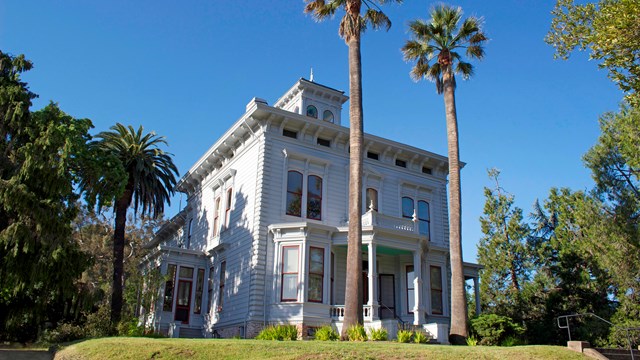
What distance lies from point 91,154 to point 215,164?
919 centimetres

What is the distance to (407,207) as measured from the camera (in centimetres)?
2741

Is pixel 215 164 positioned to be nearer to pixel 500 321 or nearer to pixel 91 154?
pixel 91 154

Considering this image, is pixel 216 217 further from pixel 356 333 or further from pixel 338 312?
pixel 356 333

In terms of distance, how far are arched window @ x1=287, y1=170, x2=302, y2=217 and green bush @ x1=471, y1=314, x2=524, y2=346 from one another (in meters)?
8.80

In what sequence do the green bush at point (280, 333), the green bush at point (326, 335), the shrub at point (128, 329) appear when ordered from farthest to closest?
the shrub at point (128, 329) < the green bush at point (280, 333) < the green bush at point (326, 335)

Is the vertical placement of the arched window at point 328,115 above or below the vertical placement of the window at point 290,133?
above

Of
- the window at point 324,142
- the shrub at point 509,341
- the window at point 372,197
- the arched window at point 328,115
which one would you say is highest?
the arched window at point 328,115

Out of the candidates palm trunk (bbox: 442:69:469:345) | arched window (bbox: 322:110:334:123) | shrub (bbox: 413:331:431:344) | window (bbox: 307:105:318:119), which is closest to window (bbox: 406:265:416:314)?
palm trunk (bbox: 442:69:469:345)

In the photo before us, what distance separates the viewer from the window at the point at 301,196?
24.1 metres

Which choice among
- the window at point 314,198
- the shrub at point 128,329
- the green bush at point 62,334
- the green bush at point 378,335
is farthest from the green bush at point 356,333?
the green bush at point 62,334

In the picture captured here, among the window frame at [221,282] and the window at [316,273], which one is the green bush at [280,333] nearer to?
the window at [316,273]

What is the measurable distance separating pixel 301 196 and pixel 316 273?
3841mm

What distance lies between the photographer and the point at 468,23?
79.9 feet

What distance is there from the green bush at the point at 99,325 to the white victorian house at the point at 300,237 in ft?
12.8
